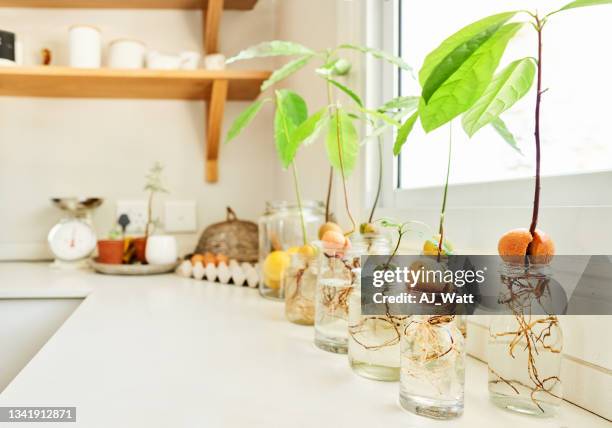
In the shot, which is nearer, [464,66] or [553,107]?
[464,66]

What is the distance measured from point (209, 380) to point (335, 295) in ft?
0.65

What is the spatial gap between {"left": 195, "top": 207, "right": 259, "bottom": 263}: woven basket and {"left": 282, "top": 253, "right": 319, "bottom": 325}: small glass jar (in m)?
0.61

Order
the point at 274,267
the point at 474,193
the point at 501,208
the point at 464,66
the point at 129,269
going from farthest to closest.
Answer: the point at 129,269, the point at 274,267, the point at 474,193, the point at 501,208, the point at 464,66

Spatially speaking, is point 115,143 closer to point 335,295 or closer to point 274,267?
point 274,267

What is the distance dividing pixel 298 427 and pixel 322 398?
0.07 m

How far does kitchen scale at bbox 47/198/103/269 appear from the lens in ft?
4.62

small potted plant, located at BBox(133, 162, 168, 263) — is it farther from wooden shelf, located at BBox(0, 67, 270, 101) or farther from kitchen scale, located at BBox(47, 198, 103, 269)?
wooden shelf, located at BBox(0, 67, 270, 101)

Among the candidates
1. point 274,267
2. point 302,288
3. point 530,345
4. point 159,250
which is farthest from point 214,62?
point 530,345

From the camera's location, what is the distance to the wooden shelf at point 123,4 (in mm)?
1603

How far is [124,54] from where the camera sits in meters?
1.46

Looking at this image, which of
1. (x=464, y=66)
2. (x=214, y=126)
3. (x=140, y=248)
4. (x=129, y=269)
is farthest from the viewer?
(x=214, y=126)

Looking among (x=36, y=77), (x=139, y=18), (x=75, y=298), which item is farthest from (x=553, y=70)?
(x=139, y=18)

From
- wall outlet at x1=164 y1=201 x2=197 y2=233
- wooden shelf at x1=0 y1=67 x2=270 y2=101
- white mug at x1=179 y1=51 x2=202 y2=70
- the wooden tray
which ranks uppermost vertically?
white mug at x1=179 y1=51 x2=202 y2=70

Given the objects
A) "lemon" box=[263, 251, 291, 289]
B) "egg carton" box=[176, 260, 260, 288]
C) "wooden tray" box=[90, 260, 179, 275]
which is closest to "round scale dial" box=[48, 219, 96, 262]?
"wooden tray" box=[90, 260, 179, 275]
